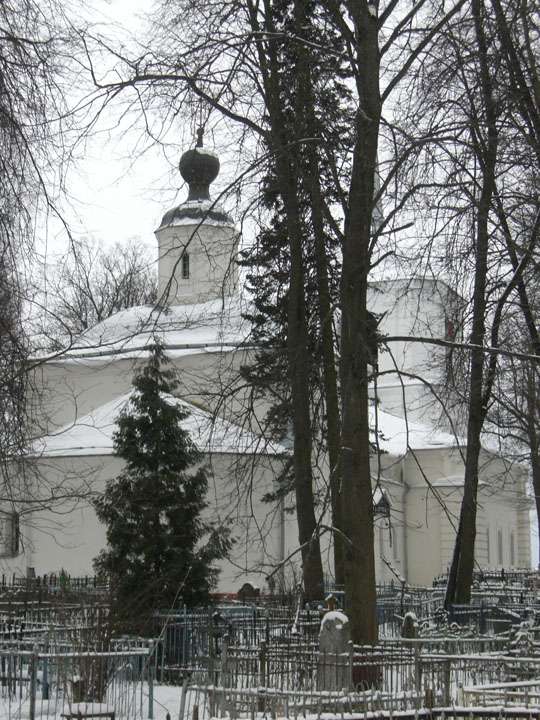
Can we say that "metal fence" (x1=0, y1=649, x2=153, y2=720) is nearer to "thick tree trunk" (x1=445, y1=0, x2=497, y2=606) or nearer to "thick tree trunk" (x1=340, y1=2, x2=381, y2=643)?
"thick tree trunk" (x1=340, y1=2, x2=381, y2=643)

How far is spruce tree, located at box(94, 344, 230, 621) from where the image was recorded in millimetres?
18594

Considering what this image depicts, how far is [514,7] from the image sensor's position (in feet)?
39.4

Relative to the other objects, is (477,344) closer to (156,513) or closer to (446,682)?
(156,513)

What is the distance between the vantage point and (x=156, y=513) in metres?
19.3

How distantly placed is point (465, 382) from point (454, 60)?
7.47 metres

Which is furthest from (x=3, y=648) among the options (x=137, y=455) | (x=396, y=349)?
(x=396, y=349)

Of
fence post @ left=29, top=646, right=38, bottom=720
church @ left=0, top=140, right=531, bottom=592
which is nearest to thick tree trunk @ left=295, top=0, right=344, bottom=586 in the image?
fence post @ left=29, top=646, right=38, bottom=720

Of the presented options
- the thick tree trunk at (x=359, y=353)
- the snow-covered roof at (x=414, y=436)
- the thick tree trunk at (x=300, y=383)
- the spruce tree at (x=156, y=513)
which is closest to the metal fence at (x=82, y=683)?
the thick tree trunk at (x=359, y=353)

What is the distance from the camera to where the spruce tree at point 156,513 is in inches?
732

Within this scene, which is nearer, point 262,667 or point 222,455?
point 262,667

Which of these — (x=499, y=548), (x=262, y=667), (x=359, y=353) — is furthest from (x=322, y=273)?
(x=499, y=548)

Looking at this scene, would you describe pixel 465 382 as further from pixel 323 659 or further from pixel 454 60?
pixel 323 659

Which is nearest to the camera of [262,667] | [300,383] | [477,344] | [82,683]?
[262,667]

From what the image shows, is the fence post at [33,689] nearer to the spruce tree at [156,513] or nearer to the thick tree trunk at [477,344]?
the thick tree trunk at [477,344]
